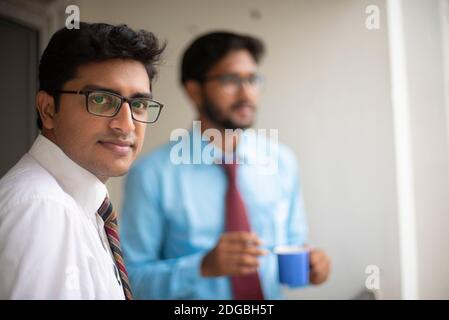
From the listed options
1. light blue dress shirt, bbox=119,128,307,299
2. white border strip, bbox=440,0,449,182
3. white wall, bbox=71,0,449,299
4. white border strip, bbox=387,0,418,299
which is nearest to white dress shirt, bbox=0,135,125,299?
light blue dress shirt, bbox=119,128,307,299

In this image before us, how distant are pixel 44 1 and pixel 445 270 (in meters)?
1.43

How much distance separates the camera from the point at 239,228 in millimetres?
1208

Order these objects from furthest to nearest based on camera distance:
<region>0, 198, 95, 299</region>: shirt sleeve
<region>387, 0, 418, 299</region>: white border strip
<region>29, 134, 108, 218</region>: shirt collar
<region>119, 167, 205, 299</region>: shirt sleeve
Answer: <region>387, 0, 418, 299</region>: white border strip, <region>119, 167, 205, 299</region>: shirt sleeve, <region>29, 134, 108, 218</region>: shirt collar, <region>0, 198, 95, 299</region>: shirt sleeve

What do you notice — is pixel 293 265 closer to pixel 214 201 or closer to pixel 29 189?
pixel 214 201

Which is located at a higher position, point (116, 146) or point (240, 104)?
point (240, 104)

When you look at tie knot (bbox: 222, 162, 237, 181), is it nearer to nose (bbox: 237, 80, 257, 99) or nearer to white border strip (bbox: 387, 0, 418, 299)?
nose (bbox: 237, 80, 257, 99)

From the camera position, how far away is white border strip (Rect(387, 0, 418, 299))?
50.4 inches

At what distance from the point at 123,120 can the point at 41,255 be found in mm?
362

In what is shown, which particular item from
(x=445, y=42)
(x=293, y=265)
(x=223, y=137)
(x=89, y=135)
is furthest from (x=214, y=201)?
(x=445, y=42)

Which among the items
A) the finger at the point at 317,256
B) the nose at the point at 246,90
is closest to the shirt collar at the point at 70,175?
the nose at the point at 246,90

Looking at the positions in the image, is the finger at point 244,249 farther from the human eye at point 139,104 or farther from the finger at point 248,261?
the human eye at point 139,104

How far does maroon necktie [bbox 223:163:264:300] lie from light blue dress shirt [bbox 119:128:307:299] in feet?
0.05

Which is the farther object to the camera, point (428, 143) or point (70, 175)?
point (428, 143)
